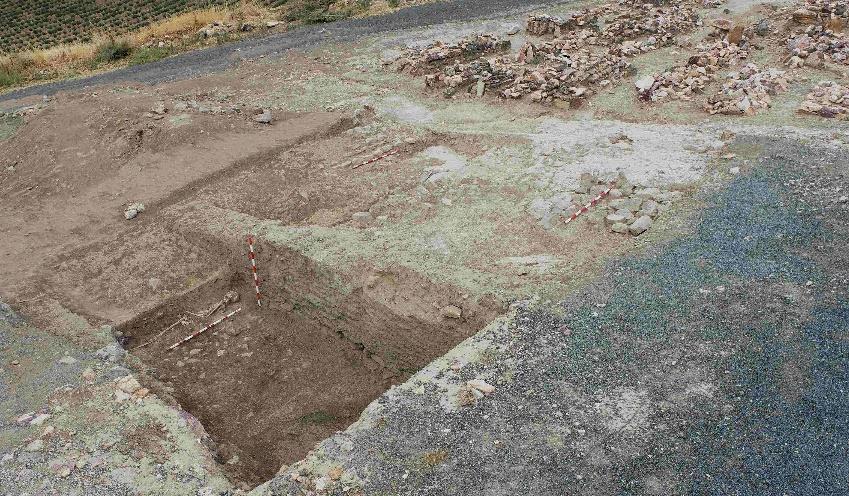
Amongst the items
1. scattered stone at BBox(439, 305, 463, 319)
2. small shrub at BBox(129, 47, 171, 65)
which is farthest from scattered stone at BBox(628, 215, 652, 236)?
small shrub at BBox(129, 47, 171, 65)

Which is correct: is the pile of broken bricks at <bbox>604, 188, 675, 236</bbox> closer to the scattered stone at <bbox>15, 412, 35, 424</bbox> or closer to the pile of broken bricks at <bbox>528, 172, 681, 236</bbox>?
the pile of broken bricks at <bbox>528, 172, 681, 236</bbox>

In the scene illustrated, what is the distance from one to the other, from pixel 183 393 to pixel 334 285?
9.04 ft

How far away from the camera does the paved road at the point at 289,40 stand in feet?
71.9

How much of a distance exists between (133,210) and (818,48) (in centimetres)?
1585

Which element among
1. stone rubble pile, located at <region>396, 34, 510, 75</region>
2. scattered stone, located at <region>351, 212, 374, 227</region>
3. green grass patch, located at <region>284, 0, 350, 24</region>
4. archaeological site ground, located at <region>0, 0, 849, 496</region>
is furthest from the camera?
green grass patch, located at <region>284, 0, 350, 24</region>

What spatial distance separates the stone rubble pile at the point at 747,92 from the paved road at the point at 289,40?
1046cm

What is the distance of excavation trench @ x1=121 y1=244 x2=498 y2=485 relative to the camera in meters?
9.36

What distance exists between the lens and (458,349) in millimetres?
8383

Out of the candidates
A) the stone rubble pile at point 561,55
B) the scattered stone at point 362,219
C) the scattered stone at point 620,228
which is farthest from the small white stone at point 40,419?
the stone rubble pile at point 561,55

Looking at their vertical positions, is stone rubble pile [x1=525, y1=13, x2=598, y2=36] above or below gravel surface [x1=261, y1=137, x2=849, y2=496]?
above

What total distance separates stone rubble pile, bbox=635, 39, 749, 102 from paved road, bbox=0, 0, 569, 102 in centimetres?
888

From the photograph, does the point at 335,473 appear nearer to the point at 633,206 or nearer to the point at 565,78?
the point at 633,206

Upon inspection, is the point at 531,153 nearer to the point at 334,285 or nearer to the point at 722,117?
the point at 722,117

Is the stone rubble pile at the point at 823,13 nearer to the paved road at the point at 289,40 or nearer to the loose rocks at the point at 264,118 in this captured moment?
the paved road at the point at 289,40
